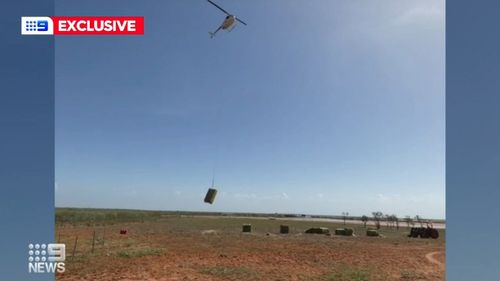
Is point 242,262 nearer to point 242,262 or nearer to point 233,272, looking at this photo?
point 242,262

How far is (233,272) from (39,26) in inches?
576

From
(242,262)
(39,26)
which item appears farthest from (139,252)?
(39,26)

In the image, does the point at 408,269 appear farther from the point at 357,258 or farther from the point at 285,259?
the point at 285,259

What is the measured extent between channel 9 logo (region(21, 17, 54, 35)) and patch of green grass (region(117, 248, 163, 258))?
1510 cm

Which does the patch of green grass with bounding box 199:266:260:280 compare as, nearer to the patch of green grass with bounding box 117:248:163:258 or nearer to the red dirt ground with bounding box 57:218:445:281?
the red dirt ground with bounding box 57:218:445:281

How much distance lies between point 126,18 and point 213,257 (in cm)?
1659

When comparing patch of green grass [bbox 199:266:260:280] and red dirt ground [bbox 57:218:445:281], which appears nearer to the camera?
patch of green grass [bbox 199:266:260:280]

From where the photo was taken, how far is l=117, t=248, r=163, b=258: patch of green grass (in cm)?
2606

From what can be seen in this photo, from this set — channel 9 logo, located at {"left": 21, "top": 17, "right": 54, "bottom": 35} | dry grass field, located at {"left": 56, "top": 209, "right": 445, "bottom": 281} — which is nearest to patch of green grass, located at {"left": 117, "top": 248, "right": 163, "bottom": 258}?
dry grass field, located at {"left": 56, "top": 209, "right": 445, "bottom": 281}

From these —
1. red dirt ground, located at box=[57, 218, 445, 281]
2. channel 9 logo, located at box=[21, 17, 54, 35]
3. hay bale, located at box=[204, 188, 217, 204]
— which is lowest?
red dirt ground, located at box=[57, 218, 445, 281]

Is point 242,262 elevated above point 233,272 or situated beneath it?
situated beneath

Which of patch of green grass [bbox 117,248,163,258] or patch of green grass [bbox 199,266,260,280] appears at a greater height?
patch of green grass [bbox 199,266,260,280]

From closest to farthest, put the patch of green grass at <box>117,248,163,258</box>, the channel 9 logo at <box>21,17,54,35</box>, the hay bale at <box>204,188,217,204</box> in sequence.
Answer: the channel 9 logo at <box>21,17,54,35</box>, the hay bale at <box>204,188,217,204</box>, the patch of green grass at <box>117,248,163,258</box>

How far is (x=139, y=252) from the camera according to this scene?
90.2 ft
